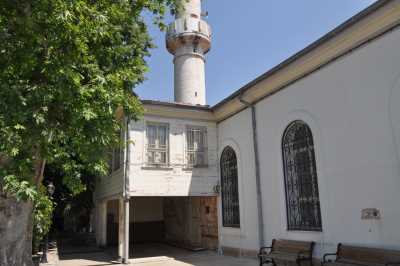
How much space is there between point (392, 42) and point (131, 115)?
542 cm

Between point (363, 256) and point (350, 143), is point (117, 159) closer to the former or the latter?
point (350, 143)

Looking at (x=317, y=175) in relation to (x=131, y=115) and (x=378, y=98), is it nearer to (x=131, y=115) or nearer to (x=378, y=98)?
(x=378, y=98)

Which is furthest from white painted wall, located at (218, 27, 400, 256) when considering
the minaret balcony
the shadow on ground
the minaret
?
the minaret balcony

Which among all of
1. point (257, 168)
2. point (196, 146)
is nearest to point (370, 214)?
point (257, 168)

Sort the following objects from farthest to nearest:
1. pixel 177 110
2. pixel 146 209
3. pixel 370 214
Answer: pixel 146 209, pixel 177 110, pixel 370 214

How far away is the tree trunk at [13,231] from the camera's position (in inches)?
217

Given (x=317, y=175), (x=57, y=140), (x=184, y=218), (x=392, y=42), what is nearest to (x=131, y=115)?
(x=57, y=140)

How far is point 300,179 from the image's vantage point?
908 centimetres

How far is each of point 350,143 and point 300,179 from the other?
1886mm

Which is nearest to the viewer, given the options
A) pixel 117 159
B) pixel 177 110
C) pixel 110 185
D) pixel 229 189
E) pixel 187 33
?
pixel 229 189

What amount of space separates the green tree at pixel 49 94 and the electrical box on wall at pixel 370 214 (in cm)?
522

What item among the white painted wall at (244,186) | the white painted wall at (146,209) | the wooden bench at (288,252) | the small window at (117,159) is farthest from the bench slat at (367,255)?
the white painted wall at (146,209)

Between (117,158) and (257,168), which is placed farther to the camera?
(117,158)

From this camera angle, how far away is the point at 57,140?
5.55 meters
